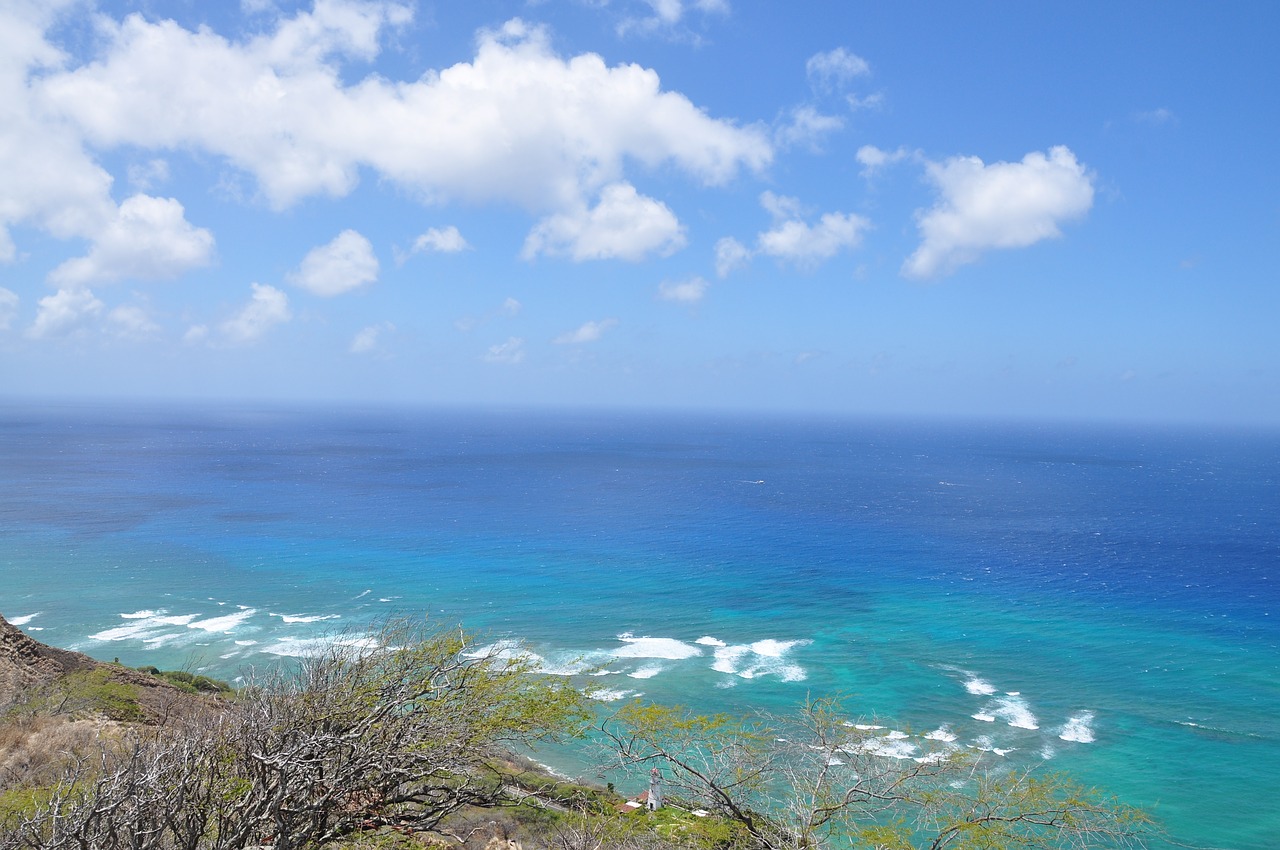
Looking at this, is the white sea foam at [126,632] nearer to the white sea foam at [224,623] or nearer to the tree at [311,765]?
the white sea foam at [224,623]

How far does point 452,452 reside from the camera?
565ft

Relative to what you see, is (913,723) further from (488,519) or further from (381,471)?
(381,471)

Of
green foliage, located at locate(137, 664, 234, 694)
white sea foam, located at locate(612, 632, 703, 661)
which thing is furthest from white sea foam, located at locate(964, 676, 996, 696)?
green foliage, located at locate(137, 664, 234, 694)

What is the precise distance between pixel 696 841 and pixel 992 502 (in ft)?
351

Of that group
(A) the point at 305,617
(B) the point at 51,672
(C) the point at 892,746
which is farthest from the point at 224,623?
(C) the point at 892,746

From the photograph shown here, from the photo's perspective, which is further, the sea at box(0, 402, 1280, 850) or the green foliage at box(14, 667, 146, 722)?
the sea at box(0, 402, 1280, 850)

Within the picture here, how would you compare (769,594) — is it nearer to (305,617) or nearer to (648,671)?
(648,671)

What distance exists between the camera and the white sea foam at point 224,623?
49594 mm

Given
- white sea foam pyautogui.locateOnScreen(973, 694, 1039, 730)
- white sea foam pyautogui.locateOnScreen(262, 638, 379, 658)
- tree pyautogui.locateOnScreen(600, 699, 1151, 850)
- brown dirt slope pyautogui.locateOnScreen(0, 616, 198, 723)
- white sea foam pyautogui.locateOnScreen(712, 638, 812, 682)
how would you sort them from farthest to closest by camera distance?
white sea foam pyautogui.locateOnScreen(262, 638, 379, 658) → white sea foam pyautogui.locateOnScreen(712, 638, 812, 682) → white sea foam pyautogui.locateOnScreen(973, 694, 1039, 730) → brown dirt slope pyautogui.locateOnScreen(0, 616, 198, 723) → tree pyautogui.locateOnScreen(600, 699, 1151, 850)

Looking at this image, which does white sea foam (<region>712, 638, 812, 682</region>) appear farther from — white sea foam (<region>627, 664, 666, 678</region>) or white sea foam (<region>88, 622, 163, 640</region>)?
white sea foam (<region>88, 622, 163, 640</region>)

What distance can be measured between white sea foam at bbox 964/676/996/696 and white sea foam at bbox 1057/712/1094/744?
4.24m

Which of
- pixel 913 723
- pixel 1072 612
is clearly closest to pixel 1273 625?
pixel 1072 612

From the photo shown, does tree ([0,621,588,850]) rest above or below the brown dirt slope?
above

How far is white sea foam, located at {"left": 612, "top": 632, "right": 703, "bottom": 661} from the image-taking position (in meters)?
46.2
